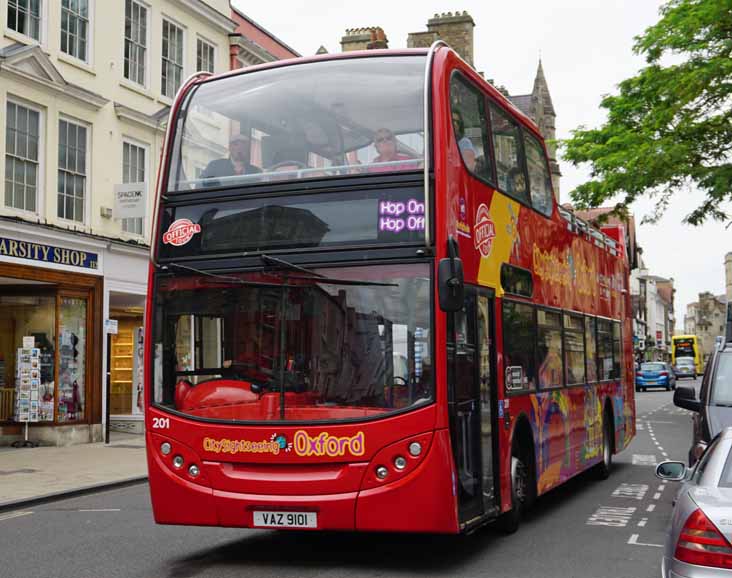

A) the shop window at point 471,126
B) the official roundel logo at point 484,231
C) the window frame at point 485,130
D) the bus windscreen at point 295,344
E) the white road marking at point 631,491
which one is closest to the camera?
the bus windscreen at point 295,344

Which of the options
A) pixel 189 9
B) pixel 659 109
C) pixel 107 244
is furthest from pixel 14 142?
pixel 659 109

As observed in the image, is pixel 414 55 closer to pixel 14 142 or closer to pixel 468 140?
pixel 468 140

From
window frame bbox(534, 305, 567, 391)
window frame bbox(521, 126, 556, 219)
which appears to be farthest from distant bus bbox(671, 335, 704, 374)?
window frame bbox(521, 126, 556, 219)

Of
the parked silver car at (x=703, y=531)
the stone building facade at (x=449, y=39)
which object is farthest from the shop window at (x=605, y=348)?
the stone building facade at (x=449, y=39)

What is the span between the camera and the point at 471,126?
9.28m

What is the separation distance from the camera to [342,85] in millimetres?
8930

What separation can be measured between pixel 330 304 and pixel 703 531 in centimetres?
398

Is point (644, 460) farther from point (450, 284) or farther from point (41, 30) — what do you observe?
→ point (41, 30)

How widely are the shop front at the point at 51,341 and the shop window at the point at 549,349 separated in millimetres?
11963

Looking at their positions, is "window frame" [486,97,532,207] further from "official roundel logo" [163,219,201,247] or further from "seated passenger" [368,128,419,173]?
"official roundel logo" [163,219,201,247]

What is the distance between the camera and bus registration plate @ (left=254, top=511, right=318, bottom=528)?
7.96 m

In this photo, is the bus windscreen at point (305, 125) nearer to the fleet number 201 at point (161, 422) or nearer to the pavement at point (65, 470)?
the fleet number 201 at point (161, 422)

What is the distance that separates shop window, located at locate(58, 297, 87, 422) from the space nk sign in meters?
2.08

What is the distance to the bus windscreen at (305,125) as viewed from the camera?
334 inches
